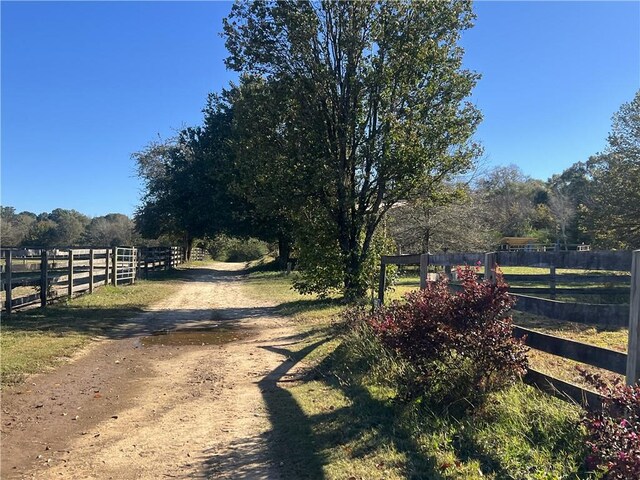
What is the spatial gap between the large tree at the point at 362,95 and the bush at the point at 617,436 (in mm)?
11981

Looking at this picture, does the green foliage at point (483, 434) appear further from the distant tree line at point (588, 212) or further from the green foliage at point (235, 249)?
the green foliage at point (235, 249)

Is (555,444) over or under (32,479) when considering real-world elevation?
over

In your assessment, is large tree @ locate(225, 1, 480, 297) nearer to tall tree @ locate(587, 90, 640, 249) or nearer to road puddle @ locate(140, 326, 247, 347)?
road puddle @ locate(140, 326, 247, 347)

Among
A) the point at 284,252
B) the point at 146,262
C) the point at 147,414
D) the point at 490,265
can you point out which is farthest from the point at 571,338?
the point at 284,252

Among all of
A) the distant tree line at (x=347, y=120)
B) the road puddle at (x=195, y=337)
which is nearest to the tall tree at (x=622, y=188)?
the distant tree line at (x=347, y=120)

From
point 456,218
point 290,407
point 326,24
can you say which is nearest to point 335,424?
point 290,407

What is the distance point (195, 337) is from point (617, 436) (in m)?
9.69

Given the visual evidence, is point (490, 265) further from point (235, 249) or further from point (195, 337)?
point (235, 249)

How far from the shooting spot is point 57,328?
11.5 metres

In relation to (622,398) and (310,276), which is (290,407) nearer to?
(622,398)

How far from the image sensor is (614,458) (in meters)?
3.05

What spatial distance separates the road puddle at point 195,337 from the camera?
35.8ft

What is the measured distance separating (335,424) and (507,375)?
1.88 meters

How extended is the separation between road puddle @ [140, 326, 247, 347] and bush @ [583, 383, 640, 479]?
27.9 feet
